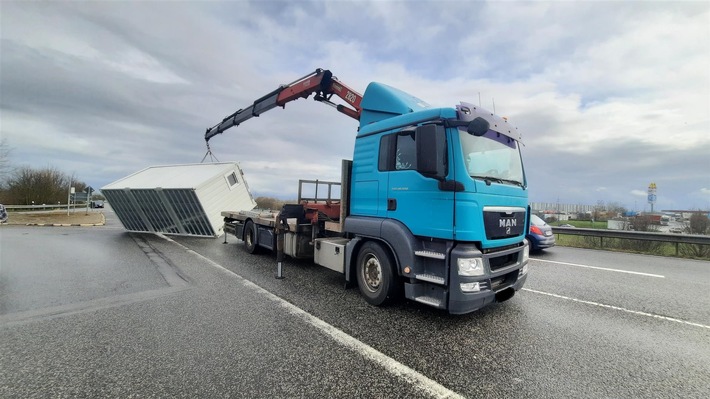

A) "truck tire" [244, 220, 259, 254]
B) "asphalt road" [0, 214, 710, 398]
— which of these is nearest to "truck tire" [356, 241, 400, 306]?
"asphalt road" [0, 214, 710, 398]

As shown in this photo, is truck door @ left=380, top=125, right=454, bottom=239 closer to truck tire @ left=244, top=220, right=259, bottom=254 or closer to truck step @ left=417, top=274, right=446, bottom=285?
truck step @ left=417, top=274, right=446, bottom=285

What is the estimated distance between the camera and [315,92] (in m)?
8.55

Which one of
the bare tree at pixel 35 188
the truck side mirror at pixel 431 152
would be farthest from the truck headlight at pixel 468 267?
the bare tree at pixel 35 188

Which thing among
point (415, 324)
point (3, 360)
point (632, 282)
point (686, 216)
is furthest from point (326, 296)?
point (686, 216)

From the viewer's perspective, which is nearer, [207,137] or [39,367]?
[39,367]

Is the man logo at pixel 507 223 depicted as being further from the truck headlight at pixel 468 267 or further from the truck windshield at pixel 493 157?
the truck headlight at pixel 468 267

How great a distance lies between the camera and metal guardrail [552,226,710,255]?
980 centimetres

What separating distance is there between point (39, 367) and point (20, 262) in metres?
7.22

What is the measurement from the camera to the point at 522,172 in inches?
188

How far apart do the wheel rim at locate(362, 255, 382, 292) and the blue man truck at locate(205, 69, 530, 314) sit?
2cm

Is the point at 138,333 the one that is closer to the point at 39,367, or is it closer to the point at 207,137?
the point at 39,367

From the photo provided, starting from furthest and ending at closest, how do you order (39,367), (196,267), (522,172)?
(196,267) < (522,172) < (39,367)

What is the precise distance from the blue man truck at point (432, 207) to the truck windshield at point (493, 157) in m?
0.02

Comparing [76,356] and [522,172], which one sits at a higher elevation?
[522,172]
